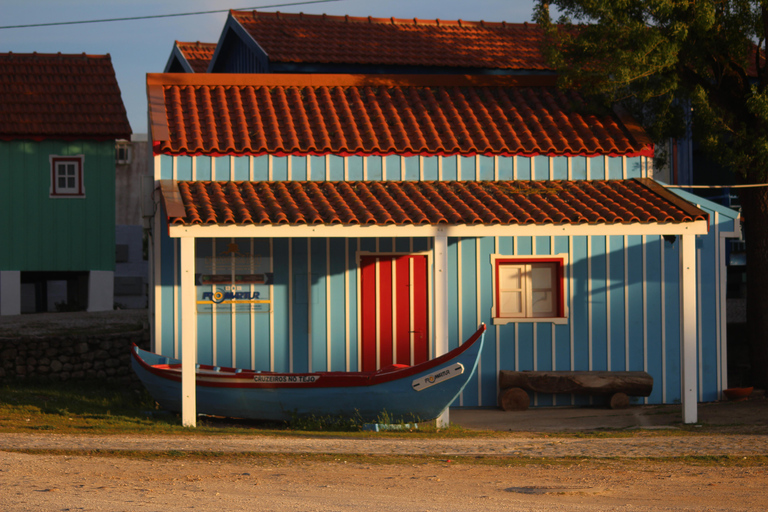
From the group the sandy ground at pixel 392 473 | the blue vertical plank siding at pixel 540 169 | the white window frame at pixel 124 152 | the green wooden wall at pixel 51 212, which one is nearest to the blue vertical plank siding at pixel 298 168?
the blue vertical plank siding at pixel 540 169

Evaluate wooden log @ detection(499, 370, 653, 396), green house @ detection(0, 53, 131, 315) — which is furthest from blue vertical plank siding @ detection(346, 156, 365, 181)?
green house @ detection(0, 53, 131, 315)

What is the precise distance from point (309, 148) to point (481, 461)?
6.22m

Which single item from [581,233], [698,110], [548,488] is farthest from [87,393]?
[698,110]

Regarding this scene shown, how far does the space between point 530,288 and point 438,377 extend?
142 inches

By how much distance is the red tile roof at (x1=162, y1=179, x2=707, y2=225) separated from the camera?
11898 mm

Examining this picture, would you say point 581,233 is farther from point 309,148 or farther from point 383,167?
point 309,148

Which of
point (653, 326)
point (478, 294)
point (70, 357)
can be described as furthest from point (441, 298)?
point (70, 357)

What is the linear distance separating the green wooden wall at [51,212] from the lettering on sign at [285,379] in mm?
14193

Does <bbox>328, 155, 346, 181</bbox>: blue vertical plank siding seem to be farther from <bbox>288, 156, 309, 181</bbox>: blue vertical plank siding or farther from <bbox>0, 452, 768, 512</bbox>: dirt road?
<bbox>0, 452, 768, 512</bbox>: dirt road

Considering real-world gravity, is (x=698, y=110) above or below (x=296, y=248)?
above

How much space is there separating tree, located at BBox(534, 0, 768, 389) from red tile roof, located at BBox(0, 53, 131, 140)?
44.5 ft

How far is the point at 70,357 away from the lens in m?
18.0

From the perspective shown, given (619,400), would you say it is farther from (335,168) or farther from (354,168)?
(335,168)

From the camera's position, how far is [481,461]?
375 inches
